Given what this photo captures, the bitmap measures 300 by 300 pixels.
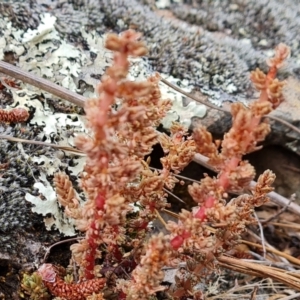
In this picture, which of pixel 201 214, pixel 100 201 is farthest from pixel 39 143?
pixel 201 214

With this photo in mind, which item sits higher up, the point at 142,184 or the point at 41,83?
the point at 142,184

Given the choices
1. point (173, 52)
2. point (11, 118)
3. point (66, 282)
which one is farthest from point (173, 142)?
point (173, 52)

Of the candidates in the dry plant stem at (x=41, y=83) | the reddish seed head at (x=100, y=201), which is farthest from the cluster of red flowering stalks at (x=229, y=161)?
the dry plant stem at (x=41, y=83)

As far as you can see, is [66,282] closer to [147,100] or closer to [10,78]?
[147,100]

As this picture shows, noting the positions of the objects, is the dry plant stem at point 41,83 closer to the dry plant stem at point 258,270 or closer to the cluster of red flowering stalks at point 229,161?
the dry plant stem at point 258,270

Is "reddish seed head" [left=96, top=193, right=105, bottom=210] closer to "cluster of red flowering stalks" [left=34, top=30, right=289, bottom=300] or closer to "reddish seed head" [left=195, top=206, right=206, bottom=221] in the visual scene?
"cluster of red flowering stalks" [left=34, top=30, right=289, bottom=300]

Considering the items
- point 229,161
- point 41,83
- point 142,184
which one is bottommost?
point 41,83

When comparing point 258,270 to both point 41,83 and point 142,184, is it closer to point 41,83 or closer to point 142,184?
point 142,184
